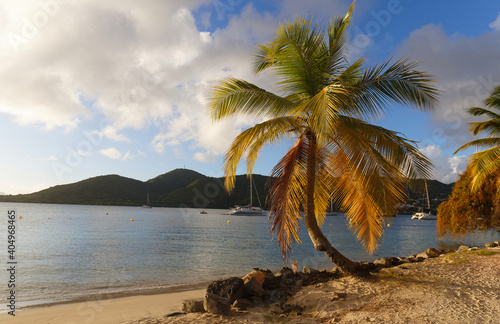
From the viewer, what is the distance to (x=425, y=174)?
7.47m

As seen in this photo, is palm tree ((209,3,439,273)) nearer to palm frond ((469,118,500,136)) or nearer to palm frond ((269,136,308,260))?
palm frond ((269,136,308,260))

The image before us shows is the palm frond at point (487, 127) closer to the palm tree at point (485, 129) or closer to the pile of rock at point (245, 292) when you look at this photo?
the palm tree at point (485, 129)

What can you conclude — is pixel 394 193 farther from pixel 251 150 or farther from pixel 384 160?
pixel 251 150

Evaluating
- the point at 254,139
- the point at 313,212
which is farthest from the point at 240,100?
the point at 313,212

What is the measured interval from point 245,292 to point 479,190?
625 inches

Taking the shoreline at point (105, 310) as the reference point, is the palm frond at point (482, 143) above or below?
above

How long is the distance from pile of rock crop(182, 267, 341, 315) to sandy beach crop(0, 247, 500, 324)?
0.28m

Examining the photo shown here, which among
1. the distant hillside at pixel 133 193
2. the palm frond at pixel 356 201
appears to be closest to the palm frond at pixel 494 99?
the palm frond at pixel 356 201

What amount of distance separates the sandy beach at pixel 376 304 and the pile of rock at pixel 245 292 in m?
0.28

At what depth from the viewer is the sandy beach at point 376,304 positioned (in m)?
5.90

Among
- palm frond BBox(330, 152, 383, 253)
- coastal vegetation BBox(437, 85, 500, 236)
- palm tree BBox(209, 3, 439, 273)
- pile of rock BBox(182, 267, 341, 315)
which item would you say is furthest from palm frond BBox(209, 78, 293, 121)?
coastal vegetation BBox(437, 85, 500, 236)

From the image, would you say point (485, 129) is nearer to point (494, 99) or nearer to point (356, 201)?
point (494, 99)

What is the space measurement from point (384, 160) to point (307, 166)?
6.25 ft

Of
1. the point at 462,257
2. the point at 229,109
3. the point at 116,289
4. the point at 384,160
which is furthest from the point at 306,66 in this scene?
the point at 116,289
